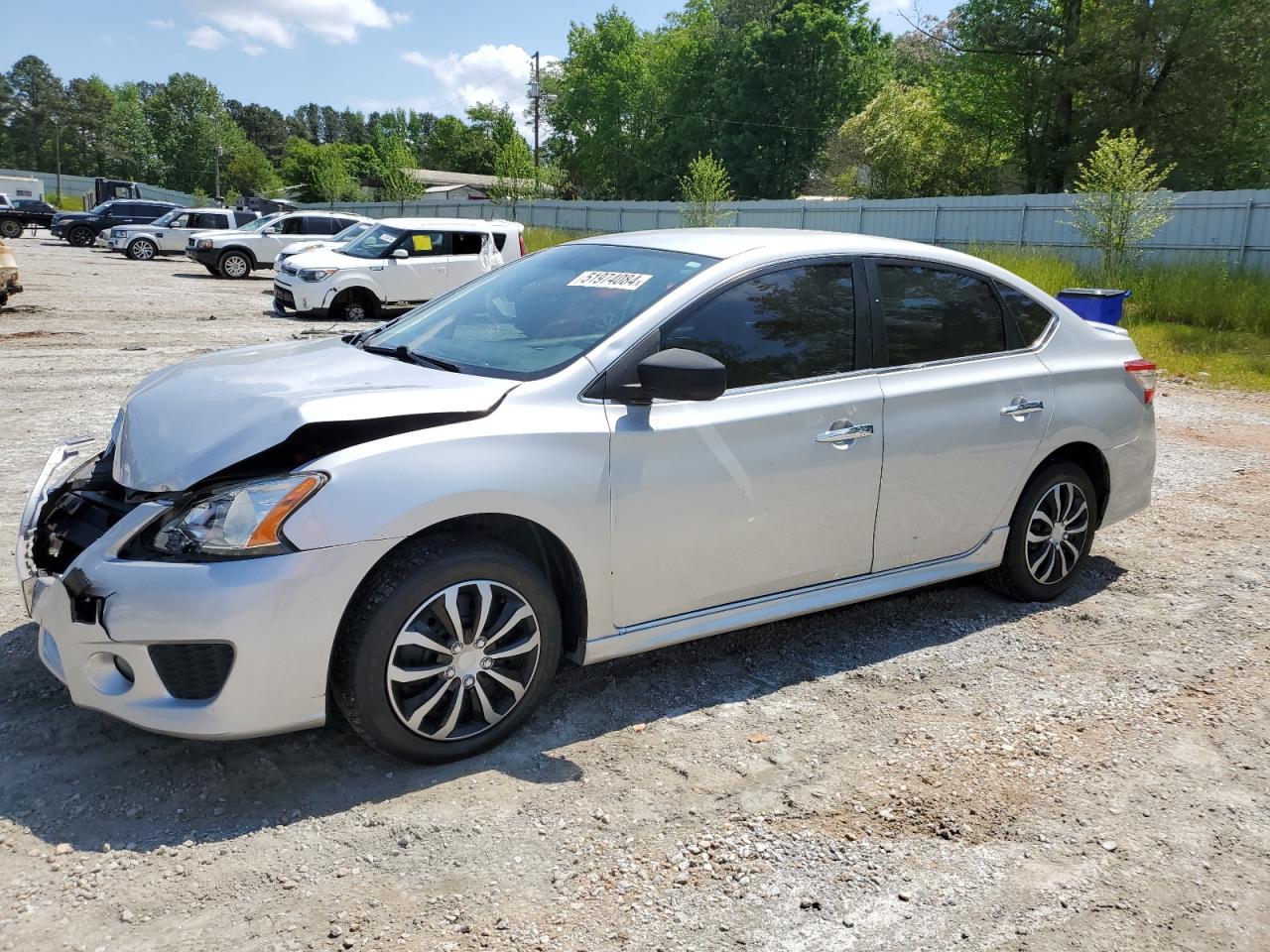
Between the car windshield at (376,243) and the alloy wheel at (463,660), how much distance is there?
15.0 meters

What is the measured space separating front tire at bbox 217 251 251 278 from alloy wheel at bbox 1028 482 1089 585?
25.6 metres

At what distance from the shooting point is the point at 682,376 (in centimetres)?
338

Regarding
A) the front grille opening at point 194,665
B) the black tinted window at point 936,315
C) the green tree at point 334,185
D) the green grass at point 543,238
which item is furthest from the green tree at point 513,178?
the front grille opening at point 194,665

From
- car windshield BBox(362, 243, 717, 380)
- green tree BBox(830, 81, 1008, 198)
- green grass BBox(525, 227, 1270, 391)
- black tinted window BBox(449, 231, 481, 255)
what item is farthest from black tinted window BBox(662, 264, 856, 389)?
green tree BBox(830, 81, 1008, 198)

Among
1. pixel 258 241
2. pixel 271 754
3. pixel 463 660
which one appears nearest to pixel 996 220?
pixel 258 241

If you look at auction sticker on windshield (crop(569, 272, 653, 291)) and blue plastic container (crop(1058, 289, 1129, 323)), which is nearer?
auction sticker on windshield (crop(569, 272, 653, 291))

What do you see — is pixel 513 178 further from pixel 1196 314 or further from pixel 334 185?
pixel 1196 314

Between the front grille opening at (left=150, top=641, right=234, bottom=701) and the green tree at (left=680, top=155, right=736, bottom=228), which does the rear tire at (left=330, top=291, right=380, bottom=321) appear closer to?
the green tree at (left=680, top=155, right=736, bottom=228)

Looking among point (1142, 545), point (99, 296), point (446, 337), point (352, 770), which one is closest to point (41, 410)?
point (446, 337)

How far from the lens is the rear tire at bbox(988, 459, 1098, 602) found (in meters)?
4.75

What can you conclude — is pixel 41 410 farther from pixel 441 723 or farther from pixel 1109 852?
pixel 1109 852

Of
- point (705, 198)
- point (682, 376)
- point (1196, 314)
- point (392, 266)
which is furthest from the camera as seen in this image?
point (705, 198)

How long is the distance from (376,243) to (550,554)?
15.3 meters

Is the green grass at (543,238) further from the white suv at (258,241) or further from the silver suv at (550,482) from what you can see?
the silver suv at (550,482)
